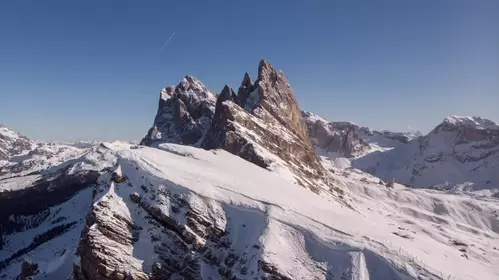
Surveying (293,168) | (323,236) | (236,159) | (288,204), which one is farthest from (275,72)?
(323,236)

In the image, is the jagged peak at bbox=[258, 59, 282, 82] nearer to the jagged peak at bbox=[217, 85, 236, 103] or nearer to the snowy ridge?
the jagged peak at bbox=[217, 85, 236, 103]

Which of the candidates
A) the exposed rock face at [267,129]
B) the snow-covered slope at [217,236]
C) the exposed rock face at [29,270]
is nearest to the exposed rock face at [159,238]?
the snow-covered slope at [217,236]

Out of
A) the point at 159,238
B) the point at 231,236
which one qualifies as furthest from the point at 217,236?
the point at 159,238

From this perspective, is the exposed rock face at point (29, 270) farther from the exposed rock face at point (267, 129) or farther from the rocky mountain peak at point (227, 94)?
the rocky mountain peak at point (227, 94)

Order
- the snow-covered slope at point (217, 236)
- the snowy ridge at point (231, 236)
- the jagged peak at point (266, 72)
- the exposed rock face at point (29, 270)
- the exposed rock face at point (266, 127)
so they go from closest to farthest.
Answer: the snow-covered slope at point (217, 236), the snowy ridge at point (231, 236), the exposed rock face at point (29, 270), the exposed rock face at point (266, 127), the jagged peak at point (266, 72)

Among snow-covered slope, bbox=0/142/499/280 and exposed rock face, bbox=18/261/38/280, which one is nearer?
snow-covered slope, bbox=0/142/499/280

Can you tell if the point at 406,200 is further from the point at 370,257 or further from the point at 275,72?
the point at 370,257

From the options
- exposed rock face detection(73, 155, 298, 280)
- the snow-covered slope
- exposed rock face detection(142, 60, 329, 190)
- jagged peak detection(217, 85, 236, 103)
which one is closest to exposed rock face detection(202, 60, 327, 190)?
exposed rock face detection(142, 60, 329, 190)

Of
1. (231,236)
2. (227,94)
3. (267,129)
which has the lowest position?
(231,236)

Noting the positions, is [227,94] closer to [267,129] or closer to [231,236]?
[267,129]

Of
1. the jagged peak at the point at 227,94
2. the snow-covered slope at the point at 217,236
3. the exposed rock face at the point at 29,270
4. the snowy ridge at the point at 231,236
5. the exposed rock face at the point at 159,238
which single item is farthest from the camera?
the jagged peak at the point at 227,94

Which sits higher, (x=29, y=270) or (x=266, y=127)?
(x=266, y=127)
